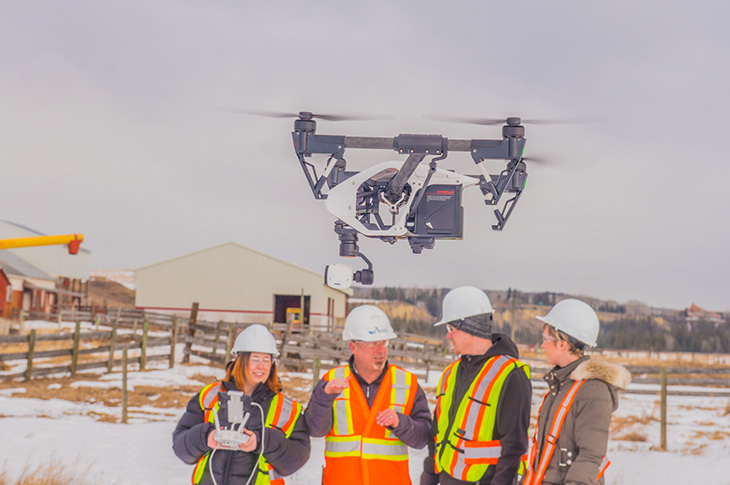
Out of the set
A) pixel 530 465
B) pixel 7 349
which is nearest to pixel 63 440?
pixel 530 465

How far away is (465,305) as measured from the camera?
3961 mm

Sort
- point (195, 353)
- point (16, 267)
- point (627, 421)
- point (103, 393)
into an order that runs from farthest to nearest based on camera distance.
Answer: point (16, 267) < point (195, 353) < point (103, 393) < point (627, 421)

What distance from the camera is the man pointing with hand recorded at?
161 inches

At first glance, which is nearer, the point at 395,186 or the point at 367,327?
the point at 367,327

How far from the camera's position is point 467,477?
12.4 ft

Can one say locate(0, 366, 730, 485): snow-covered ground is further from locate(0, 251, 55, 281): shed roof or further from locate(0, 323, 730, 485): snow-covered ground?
locate(0, 251, 55, 281): shed roof

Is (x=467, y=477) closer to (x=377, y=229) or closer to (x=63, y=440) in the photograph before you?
(x=377, y=229)

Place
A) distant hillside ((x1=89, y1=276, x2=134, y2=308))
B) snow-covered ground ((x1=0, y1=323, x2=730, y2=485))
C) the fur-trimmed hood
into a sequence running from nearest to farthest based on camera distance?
the fur-trimmed hood
snow-covered ground ((x1=0, y1=323, x2=730, y2=485))
distant hillside ((x1=89, y1=276, x2=134, y2=308))

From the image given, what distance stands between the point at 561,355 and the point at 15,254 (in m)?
55.8

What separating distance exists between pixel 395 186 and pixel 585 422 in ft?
9.79

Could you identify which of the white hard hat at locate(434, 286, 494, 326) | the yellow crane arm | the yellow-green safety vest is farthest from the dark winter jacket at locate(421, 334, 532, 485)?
the yellow crane arm

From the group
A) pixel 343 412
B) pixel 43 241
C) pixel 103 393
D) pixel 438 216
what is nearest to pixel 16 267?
pixel 103 393

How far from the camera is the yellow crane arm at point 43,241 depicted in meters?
11.4

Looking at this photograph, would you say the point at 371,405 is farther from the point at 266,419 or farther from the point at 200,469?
the point at 200,469
